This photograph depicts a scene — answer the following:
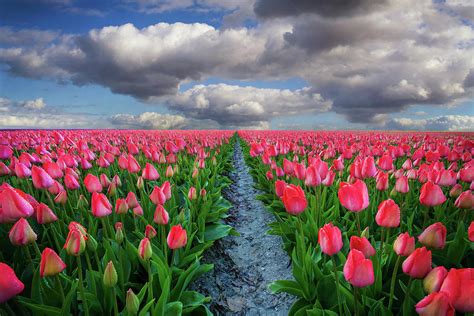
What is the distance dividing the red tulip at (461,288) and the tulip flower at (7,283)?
1.88 meters

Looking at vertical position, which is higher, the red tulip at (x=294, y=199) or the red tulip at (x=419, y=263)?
A: the red tulip at (x=294, y=199)

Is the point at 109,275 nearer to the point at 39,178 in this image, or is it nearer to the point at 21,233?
the point at 21,233

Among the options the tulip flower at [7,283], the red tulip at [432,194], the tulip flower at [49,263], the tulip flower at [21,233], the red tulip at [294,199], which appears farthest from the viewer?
the red tulip at [432,194]

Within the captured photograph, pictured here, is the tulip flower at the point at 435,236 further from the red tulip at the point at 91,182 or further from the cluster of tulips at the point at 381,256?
the red tulip at the point at 91,182

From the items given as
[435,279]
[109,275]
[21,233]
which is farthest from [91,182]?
[435,279]

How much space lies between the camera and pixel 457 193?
3379 mm

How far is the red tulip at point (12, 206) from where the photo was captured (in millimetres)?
2059

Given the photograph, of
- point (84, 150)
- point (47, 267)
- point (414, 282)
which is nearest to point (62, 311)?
point (47, 267)

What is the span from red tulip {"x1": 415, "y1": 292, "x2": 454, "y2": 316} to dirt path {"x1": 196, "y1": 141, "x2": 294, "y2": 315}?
6.59 ft

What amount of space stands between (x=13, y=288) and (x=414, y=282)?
8.31 feet

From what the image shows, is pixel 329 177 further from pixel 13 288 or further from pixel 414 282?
pixel 13 288

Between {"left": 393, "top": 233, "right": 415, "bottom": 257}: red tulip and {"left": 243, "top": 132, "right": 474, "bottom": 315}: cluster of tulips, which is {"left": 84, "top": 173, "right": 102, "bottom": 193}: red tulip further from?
{"left": 393, "top": 233, "right": 415, "bottom": 257}: red tulip

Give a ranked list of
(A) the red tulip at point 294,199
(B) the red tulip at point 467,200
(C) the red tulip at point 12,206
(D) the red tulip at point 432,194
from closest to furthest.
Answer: (C) the red tulip at point 12,206 < (A) the red tulip at point 294,199 < (D) the red tulip at point 432,194 < (B) the red tulip at point 467,200

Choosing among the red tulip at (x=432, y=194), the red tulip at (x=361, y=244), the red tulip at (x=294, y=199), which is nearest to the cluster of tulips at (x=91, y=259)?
the red tulip at (x=294, y=199)
